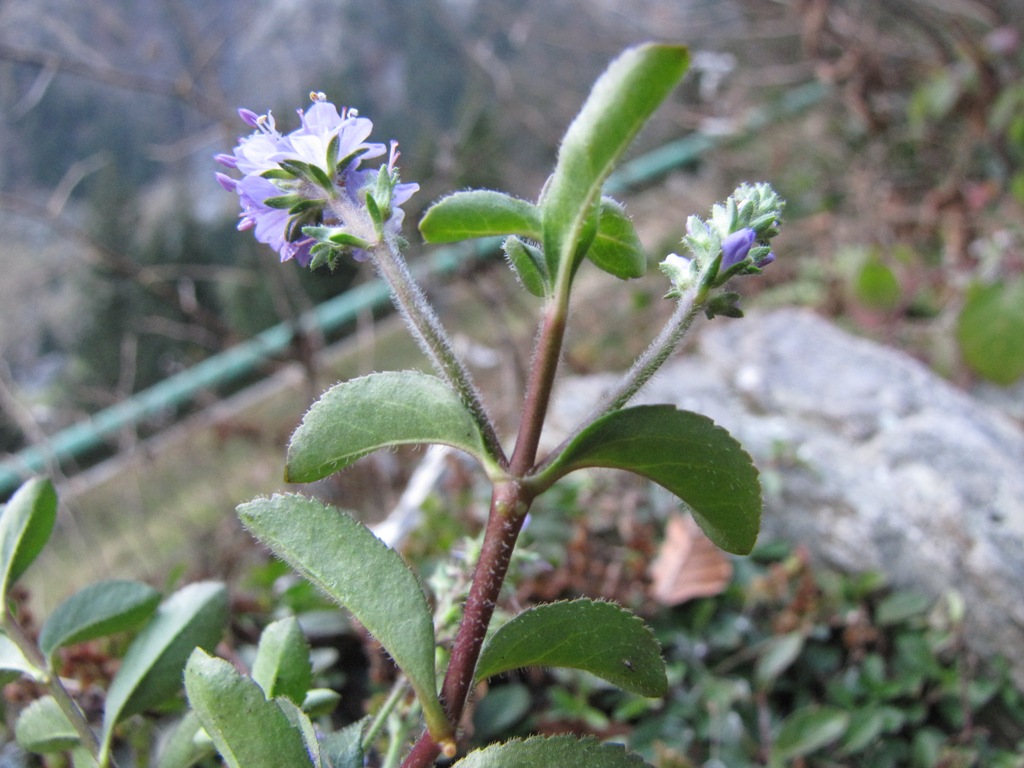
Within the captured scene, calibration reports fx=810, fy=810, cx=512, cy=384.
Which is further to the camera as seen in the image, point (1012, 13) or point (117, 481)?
point (1012, 13)

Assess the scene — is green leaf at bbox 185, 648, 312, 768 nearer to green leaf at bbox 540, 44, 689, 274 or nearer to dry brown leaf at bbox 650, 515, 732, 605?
green leaf at bbox 540, 44, 689, 274

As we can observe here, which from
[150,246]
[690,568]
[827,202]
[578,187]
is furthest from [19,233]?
[578,187]

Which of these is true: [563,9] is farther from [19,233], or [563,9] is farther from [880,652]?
[880,652]

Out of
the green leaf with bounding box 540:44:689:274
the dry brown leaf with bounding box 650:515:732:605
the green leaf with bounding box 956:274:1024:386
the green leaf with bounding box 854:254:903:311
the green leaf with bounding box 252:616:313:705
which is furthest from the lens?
the green leaf with bounding box 854:254:903:311

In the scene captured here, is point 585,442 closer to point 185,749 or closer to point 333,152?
point 333,152

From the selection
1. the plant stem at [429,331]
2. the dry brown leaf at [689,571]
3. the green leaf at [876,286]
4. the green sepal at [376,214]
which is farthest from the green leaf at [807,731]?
the green leaf at [876,286]

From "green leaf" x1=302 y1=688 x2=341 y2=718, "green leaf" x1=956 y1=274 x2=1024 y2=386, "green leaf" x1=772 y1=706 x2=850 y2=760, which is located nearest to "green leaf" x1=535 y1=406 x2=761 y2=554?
"green leaf" x1=302 y1=688 x2=341 y2=718
